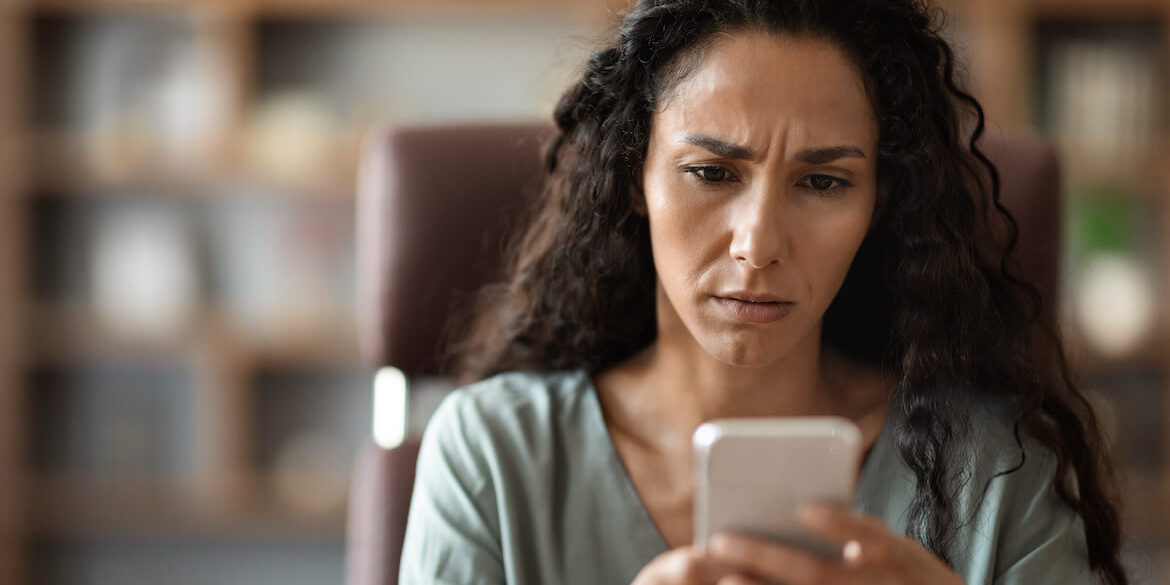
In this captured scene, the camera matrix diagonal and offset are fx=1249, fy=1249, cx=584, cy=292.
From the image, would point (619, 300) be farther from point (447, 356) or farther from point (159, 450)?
point (159, 450)

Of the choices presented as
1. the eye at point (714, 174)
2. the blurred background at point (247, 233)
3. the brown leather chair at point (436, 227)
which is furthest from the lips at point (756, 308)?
the blurred background at point (247, 233)

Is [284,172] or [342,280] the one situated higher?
[284,172]

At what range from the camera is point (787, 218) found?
1.09m

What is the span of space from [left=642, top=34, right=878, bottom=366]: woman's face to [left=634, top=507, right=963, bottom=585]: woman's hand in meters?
0.25

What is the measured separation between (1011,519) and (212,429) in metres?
1.90

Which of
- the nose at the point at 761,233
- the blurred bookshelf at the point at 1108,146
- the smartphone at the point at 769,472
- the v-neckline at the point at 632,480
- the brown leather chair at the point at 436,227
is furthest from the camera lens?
the blurred bookshelf at the point at 1108,146

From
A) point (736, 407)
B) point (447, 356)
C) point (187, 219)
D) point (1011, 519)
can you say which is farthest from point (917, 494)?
point (187, 219)

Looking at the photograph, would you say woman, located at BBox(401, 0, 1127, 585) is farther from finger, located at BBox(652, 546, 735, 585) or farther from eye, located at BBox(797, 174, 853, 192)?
finger, located at BBox(652, 546, 735, 585)

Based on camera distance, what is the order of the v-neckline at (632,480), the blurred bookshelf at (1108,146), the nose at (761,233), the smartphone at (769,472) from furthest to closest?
1. the blurred bookshelf at (1108,146)
2. the v-neckline at (632,480)
3. the nose at (761,233)
4. the smartphone at (769,472)

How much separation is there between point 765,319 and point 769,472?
0.27 m

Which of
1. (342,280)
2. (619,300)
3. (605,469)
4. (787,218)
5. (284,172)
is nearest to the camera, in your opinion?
(787,218)

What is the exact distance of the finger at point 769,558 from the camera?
88 cm

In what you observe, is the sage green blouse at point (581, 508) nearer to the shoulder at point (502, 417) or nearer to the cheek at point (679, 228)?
the shoulder at point (502, 417)

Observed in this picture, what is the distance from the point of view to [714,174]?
1.11 m
